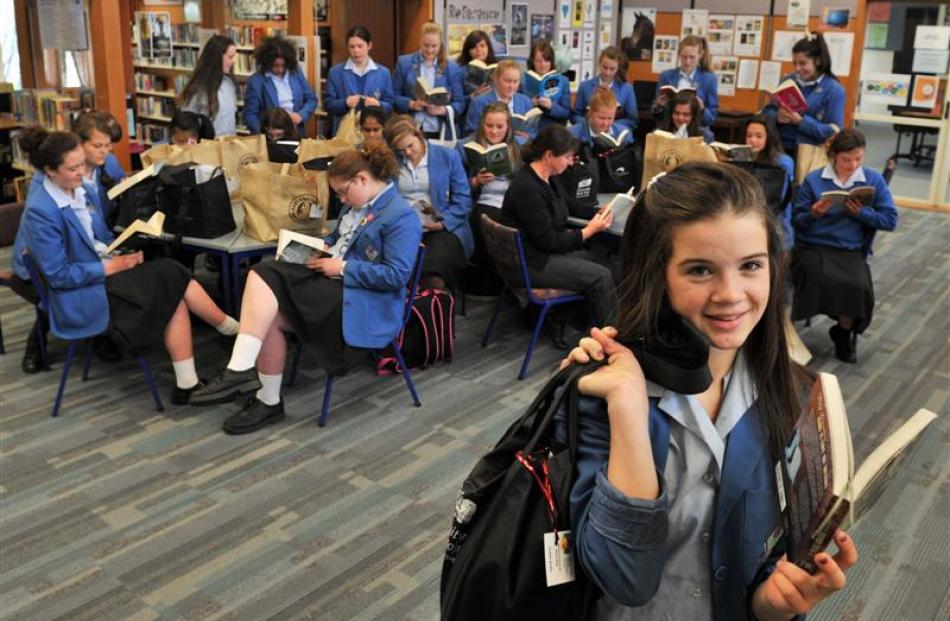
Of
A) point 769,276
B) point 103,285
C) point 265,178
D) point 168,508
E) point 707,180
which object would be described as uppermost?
point 707,180

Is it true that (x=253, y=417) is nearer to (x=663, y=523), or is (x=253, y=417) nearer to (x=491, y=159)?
(x=491, y=159)

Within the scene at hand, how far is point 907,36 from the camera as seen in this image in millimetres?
8734

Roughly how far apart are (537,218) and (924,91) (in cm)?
582

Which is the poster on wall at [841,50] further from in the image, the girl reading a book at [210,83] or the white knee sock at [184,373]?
the white knee sock at [184,373]

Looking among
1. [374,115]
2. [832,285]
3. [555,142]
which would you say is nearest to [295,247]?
[555,142]

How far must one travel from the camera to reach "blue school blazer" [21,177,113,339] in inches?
160

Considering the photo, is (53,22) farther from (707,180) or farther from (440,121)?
(707,180)

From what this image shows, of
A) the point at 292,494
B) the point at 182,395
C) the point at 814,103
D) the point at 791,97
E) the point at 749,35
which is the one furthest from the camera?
the point at 749,35

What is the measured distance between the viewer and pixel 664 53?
1074 centimetres

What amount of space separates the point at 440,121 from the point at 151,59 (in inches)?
170

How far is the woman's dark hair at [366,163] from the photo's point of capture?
4.13 meters

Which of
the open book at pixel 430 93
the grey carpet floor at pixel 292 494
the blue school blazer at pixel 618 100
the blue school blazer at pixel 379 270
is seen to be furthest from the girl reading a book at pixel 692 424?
the blue school blazer at pixel 618 100

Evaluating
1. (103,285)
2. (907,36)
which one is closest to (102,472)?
(103,285)

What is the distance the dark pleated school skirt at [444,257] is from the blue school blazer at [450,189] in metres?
0.10
